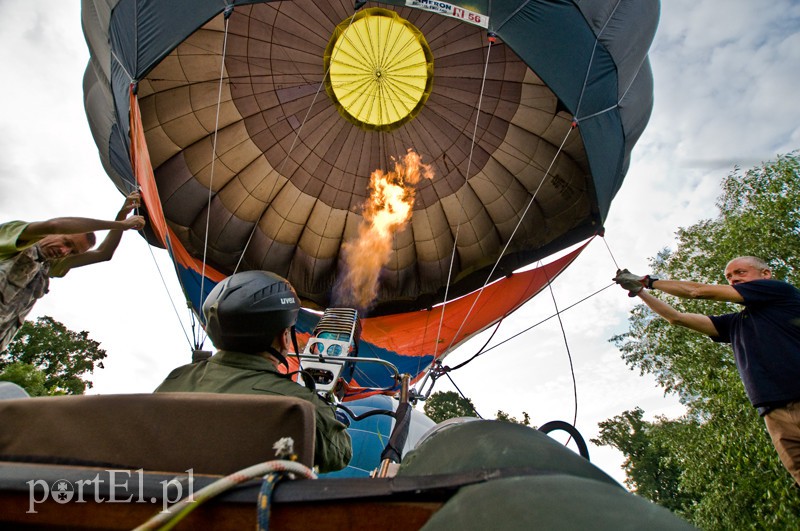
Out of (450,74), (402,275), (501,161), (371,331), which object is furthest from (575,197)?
(371,331)

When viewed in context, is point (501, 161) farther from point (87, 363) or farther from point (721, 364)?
point (87, 363)

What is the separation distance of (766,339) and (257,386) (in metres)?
2.85

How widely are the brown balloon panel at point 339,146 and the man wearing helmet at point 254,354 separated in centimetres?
426

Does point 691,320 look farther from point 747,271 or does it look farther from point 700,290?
point 747,271

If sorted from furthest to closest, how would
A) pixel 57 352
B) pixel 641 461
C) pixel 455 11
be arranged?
pixel 641 461 < pixel 57 352 < pixel 455 11

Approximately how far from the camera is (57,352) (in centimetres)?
2827

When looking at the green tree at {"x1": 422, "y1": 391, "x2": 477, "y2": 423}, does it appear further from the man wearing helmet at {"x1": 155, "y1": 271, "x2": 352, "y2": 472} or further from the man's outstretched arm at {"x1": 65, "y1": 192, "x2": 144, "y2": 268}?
the man wearing helmet at {"x1": 155, "y1": 271, "x2": 352, "y2": 472}

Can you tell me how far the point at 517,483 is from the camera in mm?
662

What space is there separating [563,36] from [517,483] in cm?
434

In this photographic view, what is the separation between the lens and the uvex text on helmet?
1.88 meters

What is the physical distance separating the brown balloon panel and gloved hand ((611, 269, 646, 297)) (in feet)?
6.83

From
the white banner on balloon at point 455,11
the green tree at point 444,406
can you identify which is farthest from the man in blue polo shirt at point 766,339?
the green tree at point 444,406

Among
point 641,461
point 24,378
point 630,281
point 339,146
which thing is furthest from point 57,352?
point 641,461

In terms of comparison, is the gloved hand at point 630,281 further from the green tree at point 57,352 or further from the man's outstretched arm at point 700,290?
the green tree at point 57,352
